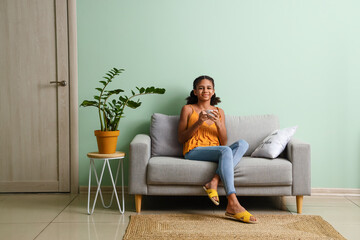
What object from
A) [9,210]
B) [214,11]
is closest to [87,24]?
[214,11]

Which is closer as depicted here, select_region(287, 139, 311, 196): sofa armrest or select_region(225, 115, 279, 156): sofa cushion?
select_region(287, 139, 311, 196): sofa armrest

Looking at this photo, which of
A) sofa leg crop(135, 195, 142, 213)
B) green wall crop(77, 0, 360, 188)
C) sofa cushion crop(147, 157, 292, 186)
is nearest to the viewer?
sofa cushion crop(147, 157, 292, 186)

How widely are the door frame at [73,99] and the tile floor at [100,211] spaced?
205 millimetres

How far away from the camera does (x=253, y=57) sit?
3.83m

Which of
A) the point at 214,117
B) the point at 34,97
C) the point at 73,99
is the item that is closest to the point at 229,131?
the point at 214,117

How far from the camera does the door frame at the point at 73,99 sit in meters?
3.83

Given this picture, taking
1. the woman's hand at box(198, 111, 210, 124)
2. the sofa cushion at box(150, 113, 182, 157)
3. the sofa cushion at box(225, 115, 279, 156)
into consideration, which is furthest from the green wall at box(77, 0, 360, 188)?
the woman's hand at box(198, 111, 210, 124)

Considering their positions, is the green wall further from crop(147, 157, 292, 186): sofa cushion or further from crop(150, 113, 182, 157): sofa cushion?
crop(147, 157, 292, 186): sofa cushion

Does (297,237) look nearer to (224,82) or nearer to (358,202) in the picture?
(358,202)

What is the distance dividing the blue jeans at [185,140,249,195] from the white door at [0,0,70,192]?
1.36 m

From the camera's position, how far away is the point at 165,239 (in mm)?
2582

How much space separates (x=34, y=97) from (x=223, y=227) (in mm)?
2173

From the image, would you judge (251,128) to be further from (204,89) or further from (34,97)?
(34,97)

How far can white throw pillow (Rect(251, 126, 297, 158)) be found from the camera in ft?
10.8
